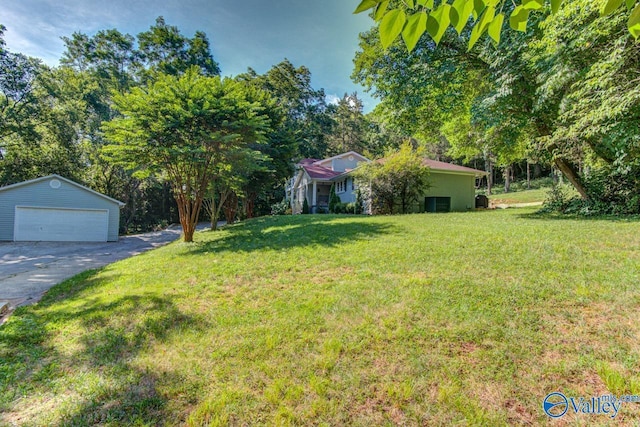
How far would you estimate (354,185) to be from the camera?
1805 centimetres

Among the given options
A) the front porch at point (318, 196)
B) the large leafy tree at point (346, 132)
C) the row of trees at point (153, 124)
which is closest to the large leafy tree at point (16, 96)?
the row of trees at point (153, 124)

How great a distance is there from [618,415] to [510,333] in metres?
0.94

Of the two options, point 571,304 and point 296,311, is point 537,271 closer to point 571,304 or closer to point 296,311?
point 571,304

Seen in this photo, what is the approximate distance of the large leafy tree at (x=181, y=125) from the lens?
9195mm

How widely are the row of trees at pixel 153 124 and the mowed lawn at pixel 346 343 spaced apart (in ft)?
19.4

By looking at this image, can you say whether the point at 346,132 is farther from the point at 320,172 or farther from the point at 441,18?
the point at 441,18

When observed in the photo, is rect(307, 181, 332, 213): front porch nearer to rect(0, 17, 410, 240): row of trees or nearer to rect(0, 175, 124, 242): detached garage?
rect(0, 17, 410, 240): row of trees

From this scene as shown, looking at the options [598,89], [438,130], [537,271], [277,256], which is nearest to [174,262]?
[277,256]

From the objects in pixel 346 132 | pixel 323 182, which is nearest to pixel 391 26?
pixel 323 182

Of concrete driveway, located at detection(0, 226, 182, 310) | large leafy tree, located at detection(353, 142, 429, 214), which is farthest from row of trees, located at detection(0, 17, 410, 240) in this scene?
concrete driveway, located at detection(0, 226, 182, 310)

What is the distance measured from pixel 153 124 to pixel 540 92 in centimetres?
1279

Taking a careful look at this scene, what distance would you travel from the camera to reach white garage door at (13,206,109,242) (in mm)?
15406

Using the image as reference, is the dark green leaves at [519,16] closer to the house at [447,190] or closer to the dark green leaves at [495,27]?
the dark green leaves at [495,27]

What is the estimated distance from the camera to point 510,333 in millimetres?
2953
